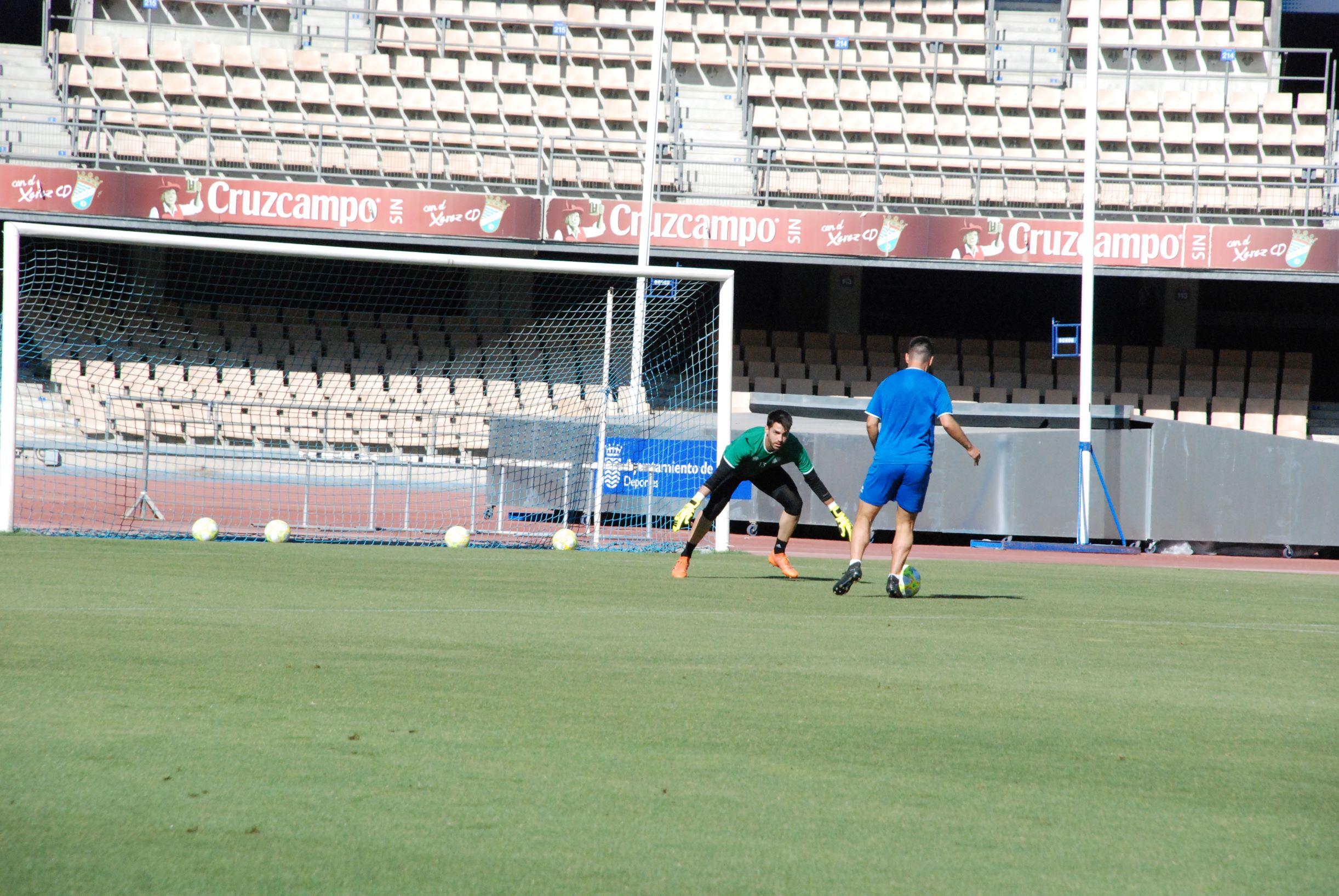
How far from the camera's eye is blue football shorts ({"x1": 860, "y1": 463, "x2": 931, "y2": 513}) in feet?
29.1

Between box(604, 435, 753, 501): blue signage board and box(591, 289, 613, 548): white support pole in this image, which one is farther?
box(604, 435, 753, 501): blue signage board

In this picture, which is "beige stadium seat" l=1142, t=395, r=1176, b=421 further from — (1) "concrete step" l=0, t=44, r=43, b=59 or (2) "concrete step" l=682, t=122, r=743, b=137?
(1) "concrete step" l=0, t=44, r=43, b=59

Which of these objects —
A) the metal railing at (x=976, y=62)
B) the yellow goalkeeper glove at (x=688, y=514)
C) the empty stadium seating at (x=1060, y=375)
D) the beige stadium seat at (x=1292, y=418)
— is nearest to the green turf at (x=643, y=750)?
the yellow goalkeeper glove at (x=688, y=514)

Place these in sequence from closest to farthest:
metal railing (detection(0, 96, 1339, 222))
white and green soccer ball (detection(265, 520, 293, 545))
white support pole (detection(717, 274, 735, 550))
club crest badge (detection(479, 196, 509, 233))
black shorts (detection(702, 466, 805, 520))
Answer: black shorts (detection(702, 466, 805, 520)), white and green soccer ball (detection(265, 520, 293, 545)), white support pole (detection(717, 274, 735, 550)), club crest badge (detection(479, 196, 509, 233)), metal railing (detection(0, 96, 1339, 222))

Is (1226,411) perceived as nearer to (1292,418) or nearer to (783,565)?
(1292,418)

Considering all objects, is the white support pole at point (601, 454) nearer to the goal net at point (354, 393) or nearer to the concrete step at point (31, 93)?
the goal net at point (354, 393)

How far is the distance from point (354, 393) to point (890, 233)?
9726 mm

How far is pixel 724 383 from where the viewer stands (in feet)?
46.3

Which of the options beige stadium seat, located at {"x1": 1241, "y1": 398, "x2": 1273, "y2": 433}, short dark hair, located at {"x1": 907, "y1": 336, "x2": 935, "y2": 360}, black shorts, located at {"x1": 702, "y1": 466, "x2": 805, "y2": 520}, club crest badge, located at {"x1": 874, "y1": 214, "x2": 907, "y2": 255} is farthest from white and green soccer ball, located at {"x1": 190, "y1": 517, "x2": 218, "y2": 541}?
beige stadium seat, located at {"x1": 1241, "y1": 398, "x2": 1273, "y2": 433}

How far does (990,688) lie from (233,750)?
9.97 ft

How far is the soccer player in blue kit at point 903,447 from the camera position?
8.88 m

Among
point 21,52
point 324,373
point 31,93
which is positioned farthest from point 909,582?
point 21,52

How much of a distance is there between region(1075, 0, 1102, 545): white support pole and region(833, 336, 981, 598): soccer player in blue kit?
8.38 m

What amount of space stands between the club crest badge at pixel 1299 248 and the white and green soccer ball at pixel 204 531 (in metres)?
17.8
